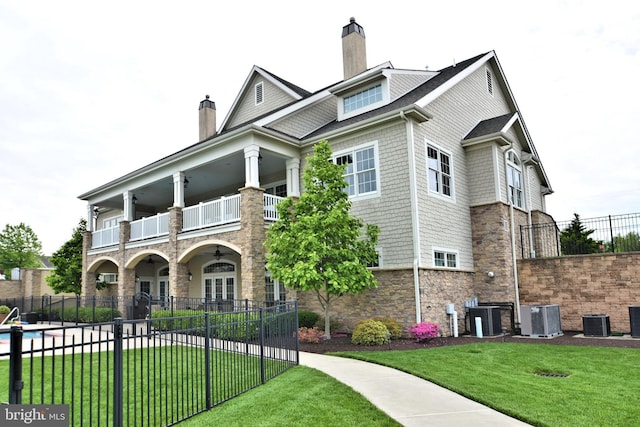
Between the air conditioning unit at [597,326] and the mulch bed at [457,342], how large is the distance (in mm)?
229

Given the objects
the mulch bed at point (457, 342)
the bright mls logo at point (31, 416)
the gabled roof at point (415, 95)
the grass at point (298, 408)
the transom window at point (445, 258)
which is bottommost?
the mulch bed at point (457, 342)

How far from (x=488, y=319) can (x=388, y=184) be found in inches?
209

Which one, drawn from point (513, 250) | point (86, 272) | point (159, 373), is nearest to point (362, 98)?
point (513, 250)

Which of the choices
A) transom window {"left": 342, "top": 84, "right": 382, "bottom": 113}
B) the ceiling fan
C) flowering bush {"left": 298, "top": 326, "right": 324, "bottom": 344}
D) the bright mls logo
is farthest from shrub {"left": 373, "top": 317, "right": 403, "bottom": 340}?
the bright mls logo

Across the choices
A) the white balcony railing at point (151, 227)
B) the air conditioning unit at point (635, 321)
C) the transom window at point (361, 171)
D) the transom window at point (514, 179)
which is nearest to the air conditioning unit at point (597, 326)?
the air conditioning unit at point (635, 321)

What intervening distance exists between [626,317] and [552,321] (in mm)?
2531

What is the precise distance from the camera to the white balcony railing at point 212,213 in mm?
16750

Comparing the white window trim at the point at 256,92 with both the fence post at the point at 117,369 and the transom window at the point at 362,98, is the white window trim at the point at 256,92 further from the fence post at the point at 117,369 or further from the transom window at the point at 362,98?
the fence post at the point at 117,369

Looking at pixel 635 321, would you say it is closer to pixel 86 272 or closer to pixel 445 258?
pixel 445 258

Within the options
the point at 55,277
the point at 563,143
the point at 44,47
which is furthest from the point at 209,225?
the point at 563,143

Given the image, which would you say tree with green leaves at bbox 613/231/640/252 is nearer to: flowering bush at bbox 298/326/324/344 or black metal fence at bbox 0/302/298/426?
flowering bush at bbox 298/326/324/344

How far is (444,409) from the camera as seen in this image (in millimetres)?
6320

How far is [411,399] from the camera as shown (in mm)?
6828

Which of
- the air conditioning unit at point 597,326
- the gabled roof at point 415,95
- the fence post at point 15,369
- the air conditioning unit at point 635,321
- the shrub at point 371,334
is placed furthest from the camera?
the gabled roof at point 415,95
